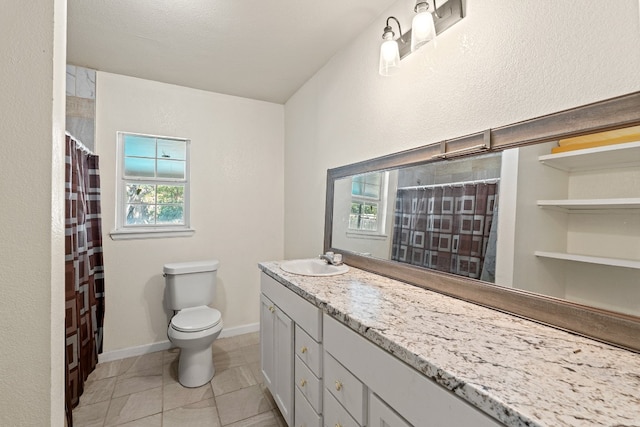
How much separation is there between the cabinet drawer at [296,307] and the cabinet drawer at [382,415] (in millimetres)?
365

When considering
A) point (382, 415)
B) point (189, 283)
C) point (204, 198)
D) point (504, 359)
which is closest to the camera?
point (504, 359)

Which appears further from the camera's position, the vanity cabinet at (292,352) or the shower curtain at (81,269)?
the shower curtain at (81,269)

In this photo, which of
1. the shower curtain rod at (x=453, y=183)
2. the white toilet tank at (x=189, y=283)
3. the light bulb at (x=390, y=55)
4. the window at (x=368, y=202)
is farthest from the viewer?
the white toilet tank at (x=189, y=283)

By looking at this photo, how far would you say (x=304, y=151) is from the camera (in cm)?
265

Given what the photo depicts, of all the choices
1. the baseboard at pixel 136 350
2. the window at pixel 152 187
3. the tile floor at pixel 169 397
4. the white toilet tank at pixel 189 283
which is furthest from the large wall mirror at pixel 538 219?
the baseboard at pixel 136 350

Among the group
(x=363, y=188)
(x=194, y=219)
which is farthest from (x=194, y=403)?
(x=363, y=188)

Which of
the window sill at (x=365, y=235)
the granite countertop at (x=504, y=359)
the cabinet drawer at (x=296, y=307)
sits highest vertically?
the window sill at (x=365, y=235)

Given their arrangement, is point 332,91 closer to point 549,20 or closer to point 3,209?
point 549,20

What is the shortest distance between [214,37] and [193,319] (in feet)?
6.63

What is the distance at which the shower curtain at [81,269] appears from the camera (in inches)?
66.2

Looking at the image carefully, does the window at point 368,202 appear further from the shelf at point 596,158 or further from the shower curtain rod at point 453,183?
the shelf at point 596,158

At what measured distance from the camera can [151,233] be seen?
101 inches

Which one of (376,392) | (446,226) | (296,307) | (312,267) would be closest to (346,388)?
(376,392)

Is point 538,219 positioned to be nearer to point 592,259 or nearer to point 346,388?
point 592,259
